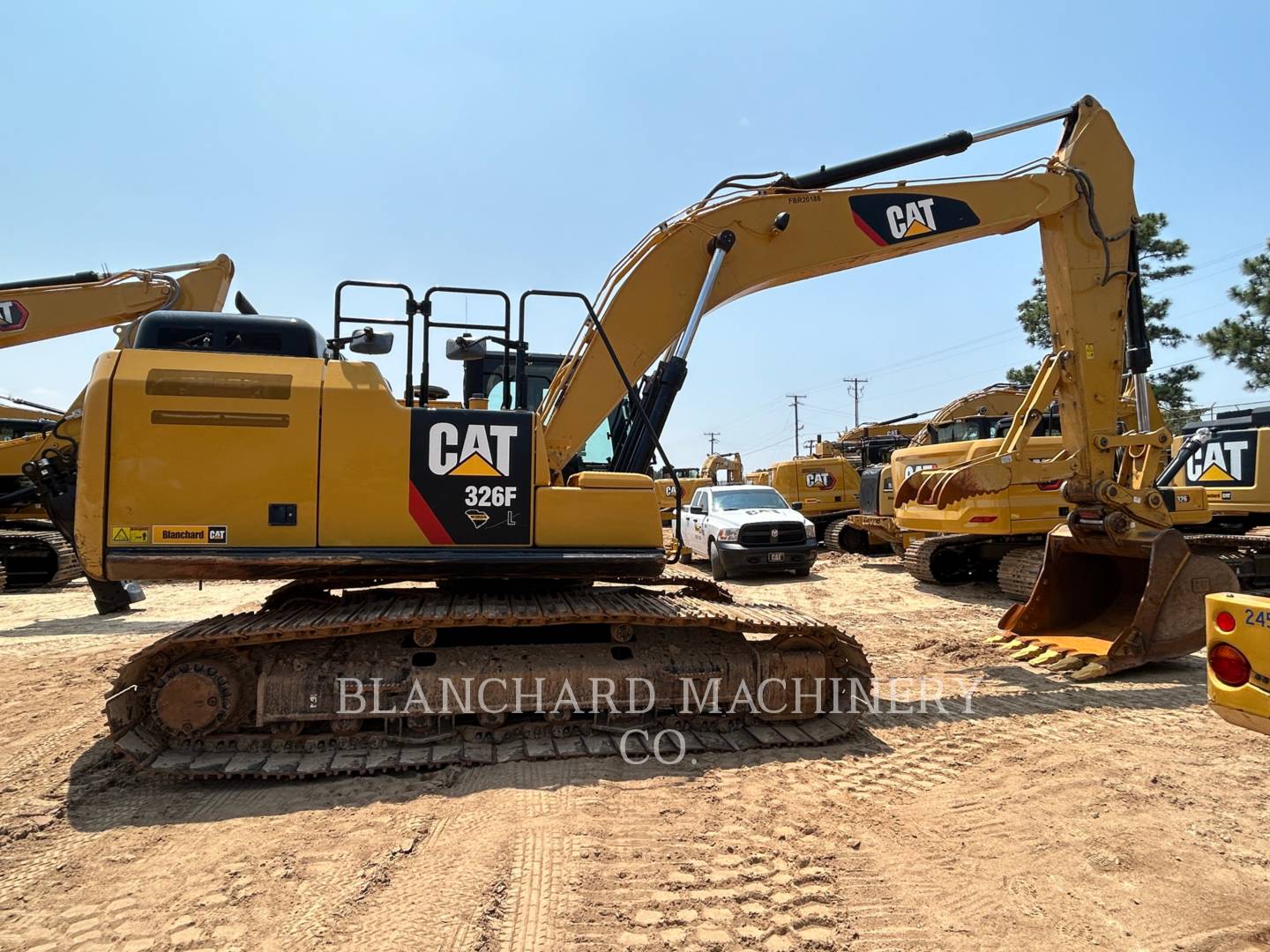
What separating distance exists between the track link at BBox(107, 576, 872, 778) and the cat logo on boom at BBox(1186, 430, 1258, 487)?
7.97 metres

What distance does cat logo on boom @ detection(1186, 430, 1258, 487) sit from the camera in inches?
376

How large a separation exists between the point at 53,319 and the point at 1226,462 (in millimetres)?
16599

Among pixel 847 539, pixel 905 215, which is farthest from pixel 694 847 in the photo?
pixel 847 539

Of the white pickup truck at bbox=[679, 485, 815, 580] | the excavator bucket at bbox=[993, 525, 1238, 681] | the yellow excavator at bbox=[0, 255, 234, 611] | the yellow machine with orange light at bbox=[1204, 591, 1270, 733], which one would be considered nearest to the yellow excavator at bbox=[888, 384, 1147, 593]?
the excavator bucket at bbox=[993, 525, 1238, 681]

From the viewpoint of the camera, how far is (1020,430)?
6.74 m

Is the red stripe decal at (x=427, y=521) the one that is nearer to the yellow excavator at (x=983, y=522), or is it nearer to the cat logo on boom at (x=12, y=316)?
the yellow excavator at (x=983, y=522)

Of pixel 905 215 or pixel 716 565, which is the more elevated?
pixel 905 215

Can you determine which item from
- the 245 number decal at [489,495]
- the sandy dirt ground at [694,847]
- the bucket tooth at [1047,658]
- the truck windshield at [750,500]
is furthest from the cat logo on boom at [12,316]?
the bucket tooth at [1047,658]

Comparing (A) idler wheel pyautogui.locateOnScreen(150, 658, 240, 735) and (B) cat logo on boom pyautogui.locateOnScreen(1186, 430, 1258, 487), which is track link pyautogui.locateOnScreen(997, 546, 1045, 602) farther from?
(A) idler wheel pyautogui.locateOnScreen(150, 658, 240, 735)

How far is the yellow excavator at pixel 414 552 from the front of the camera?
13.6 feet

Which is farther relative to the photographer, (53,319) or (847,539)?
(847,539)

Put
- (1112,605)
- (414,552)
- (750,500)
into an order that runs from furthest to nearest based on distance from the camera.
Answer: (750,500) < (1112,605) < (414,552)

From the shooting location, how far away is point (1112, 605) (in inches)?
281

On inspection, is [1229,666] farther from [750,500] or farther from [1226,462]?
[750,500]
